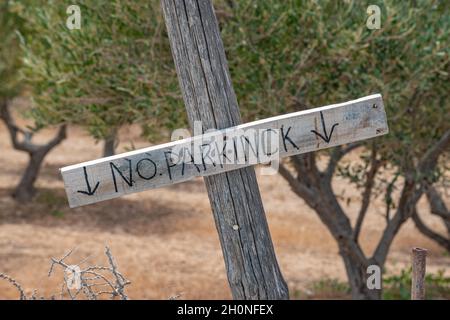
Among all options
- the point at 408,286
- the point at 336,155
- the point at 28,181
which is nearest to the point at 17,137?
the point at 28,181

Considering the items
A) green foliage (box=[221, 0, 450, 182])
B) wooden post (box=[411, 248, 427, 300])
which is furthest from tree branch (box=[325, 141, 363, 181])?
wooden post (box=[411, 248, 427, 300])

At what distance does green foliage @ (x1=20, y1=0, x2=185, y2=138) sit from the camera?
890cm

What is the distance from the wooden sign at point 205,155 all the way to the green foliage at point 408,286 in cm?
904

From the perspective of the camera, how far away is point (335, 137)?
401cm

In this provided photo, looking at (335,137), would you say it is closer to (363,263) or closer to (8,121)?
(363,263)

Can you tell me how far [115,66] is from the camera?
920cm

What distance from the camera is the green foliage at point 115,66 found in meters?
8.90

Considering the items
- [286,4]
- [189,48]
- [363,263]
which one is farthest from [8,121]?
[189,48]

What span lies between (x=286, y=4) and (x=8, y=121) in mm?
12205

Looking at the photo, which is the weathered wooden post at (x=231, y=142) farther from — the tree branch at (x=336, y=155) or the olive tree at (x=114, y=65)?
the tree branch at (x=336, y=155)

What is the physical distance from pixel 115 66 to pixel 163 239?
8.69m

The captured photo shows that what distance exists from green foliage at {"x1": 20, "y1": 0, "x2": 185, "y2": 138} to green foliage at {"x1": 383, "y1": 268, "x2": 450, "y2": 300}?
5.17m
